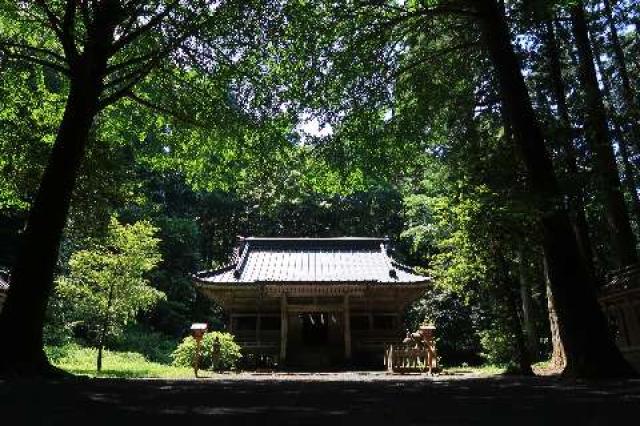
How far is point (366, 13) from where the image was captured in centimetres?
1066

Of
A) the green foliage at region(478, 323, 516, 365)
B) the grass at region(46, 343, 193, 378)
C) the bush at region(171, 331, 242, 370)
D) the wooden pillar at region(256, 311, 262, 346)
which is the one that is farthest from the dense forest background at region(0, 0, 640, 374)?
the grass at region(46, 343, 193, 378)

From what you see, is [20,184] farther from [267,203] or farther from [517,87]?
[267,203]

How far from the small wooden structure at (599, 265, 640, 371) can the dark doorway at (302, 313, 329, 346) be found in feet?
44.2

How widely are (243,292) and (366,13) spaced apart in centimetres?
1363

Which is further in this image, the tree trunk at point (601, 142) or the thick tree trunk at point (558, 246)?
the tree trunk at point (601, 142)

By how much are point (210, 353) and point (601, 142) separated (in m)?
13.8

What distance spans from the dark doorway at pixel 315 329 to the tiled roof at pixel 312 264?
277 centimetres

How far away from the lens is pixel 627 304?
480 inches

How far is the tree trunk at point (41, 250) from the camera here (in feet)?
24.7

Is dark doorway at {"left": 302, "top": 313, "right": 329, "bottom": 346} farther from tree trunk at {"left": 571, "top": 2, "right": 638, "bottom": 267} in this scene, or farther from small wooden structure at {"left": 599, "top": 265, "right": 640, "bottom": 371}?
tree trunk at {"left": 571, "top": 2, "right": 638, "bottom": 267}

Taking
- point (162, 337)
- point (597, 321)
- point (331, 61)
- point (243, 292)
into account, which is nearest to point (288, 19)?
point (331, 61)

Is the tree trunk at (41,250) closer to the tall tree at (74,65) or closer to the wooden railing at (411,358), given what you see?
the tall tree at (74,65)

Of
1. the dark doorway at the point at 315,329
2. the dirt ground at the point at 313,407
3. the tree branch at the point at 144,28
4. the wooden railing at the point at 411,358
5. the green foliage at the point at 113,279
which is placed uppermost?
the tree branch at the point at 144,28

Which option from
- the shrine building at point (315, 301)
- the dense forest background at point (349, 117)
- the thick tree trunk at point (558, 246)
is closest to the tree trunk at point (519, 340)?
the dense forest background at point (349, 117)
